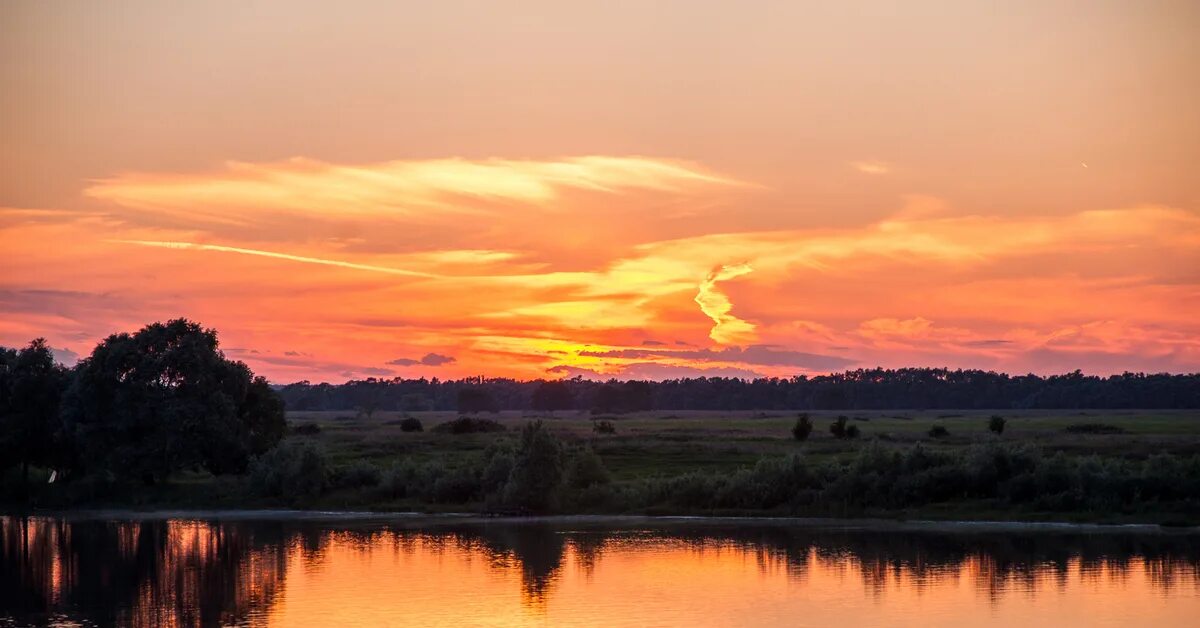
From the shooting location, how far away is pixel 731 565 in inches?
1854

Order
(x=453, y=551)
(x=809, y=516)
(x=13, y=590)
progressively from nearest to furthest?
(x=13, y=590), (x=453, y=551), (x=809, y=516)

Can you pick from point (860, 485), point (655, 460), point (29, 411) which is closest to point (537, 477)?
point (860, 485)

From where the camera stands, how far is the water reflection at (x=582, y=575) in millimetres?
38031

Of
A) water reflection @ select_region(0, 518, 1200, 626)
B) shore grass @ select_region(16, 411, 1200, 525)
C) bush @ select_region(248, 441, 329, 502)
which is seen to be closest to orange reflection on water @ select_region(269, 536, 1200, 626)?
water reflection @ select_region(0, 518, 1200, 626)

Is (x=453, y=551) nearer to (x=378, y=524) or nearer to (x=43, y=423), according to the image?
(x=378, y=524)

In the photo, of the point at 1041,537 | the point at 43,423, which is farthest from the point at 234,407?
the point at 1041,537

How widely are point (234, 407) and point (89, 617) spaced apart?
42220mm

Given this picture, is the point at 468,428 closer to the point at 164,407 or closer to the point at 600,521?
the point at 164,407

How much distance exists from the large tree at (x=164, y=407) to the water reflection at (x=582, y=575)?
16.6 meters

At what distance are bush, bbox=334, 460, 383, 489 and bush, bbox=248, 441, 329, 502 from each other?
0.89 meters

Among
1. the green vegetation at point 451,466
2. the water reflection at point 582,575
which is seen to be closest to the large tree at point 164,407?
the green vegetation at point 451,466

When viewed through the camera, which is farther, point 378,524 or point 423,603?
point 378,524

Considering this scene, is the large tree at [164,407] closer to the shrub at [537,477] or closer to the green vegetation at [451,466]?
the green vegetation at [451,466]

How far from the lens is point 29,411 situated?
8081 cm
